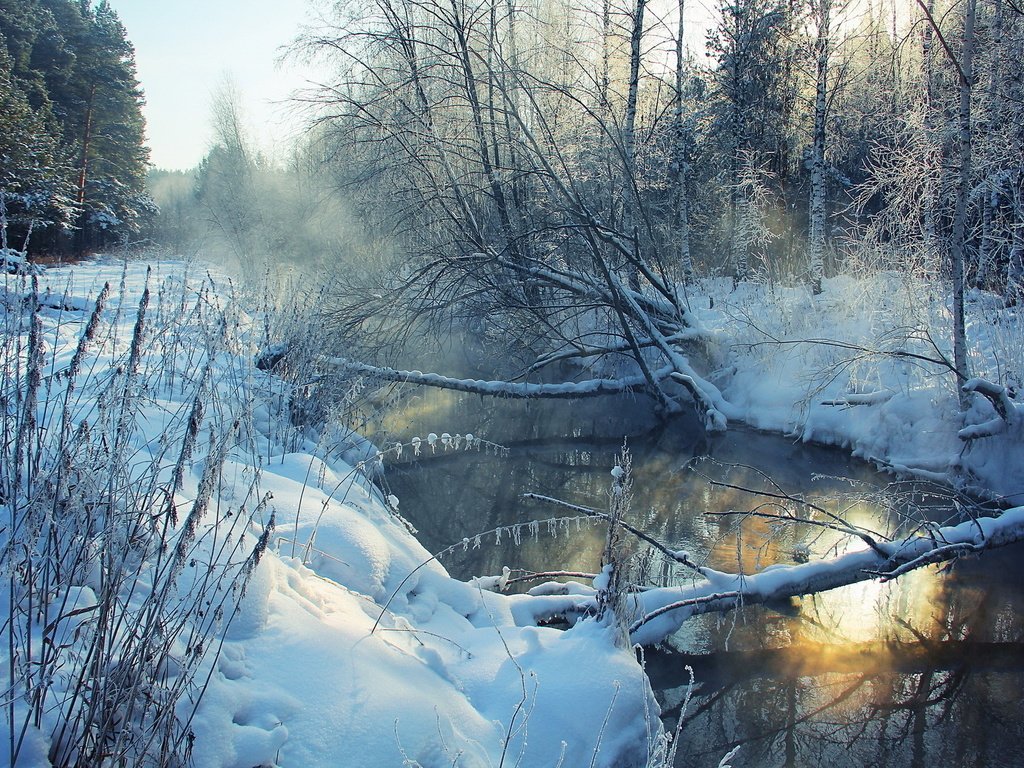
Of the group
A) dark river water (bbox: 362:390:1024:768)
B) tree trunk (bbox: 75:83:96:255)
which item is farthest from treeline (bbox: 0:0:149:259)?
Result: dark river water (bbox: 362:390:1024:768)

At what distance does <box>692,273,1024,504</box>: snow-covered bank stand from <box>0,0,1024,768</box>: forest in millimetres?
47

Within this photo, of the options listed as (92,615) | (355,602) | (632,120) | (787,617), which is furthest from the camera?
(632,120)

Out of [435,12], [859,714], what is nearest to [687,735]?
[859,714]

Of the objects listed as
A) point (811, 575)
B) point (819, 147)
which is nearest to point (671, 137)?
point (819, 147)

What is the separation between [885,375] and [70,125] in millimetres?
28927

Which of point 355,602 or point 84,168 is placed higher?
point 84,168

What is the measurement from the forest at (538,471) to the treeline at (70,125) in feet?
→ 2.79

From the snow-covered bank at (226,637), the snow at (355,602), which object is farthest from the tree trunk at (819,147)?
the snow-covered bank at (226,637)

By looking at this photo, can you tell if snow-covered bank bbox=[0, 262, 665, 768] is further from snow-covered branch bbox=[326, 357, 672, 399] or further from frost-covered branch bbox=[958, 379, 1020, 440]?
snow-covered branch bbox=[326, 357, 672, 399]

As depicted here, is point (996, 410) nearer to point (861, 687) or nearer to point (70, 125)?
point (861, 687)

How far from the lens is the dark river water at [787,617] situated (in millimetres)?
3408

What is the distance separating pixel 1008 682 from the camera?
12.4 feet

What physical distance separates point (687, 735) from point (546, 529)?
2.79 meters

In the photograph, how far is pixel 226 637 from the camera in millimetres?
2199
